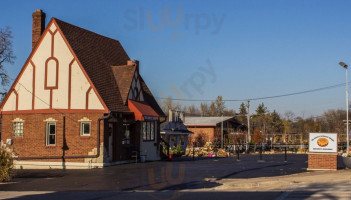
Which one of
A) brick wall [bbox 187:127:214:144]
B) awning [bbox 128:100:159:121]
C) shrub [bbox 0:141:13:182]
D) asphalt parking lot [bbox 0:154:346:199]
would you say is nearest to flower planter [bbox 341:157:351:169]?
asphalt parking lot [bbox 0:154:346:199]

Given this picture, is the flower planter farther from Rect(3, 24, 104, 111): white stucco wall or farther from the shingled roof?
Rect(3, 24, 104, 111): white stucco wall

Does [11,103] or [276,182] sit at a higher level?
[11,103]

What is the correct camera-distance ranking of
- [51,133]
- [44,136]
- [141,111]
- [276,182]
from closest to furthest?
[276,182] → [44,136] → [51,133] → [141,111]

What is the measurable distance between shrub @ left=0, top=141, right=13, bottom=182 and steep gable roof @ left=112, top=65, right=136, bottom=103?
386 inches

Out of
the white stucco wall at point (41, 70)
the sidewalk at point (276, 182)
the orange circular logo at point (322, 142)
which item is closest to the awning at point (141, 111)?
the white stucco wall at point (41, 70)

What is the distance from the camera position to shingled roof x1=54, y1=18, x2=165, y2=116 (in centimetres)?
2772

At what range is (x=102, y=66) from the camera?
97.5 ft

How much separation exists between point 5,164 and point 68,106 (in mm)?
7504

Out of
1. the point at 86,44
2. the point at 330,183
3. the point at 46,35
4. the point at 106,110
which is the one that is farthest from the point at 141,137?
the point at 330,183

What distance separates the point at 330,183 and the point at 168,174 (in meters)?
8.08

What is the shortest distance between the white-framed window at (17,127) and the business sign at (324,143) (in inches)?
715

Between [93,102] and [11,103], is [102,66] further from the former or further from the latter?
[11,103]

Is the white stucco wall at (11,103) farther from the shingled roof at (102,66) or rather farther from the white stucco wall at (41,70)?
the shingled roof at (102,66)

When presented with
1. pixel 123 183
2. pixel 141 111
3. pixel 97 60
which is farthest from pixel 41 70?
pixel 123 183
